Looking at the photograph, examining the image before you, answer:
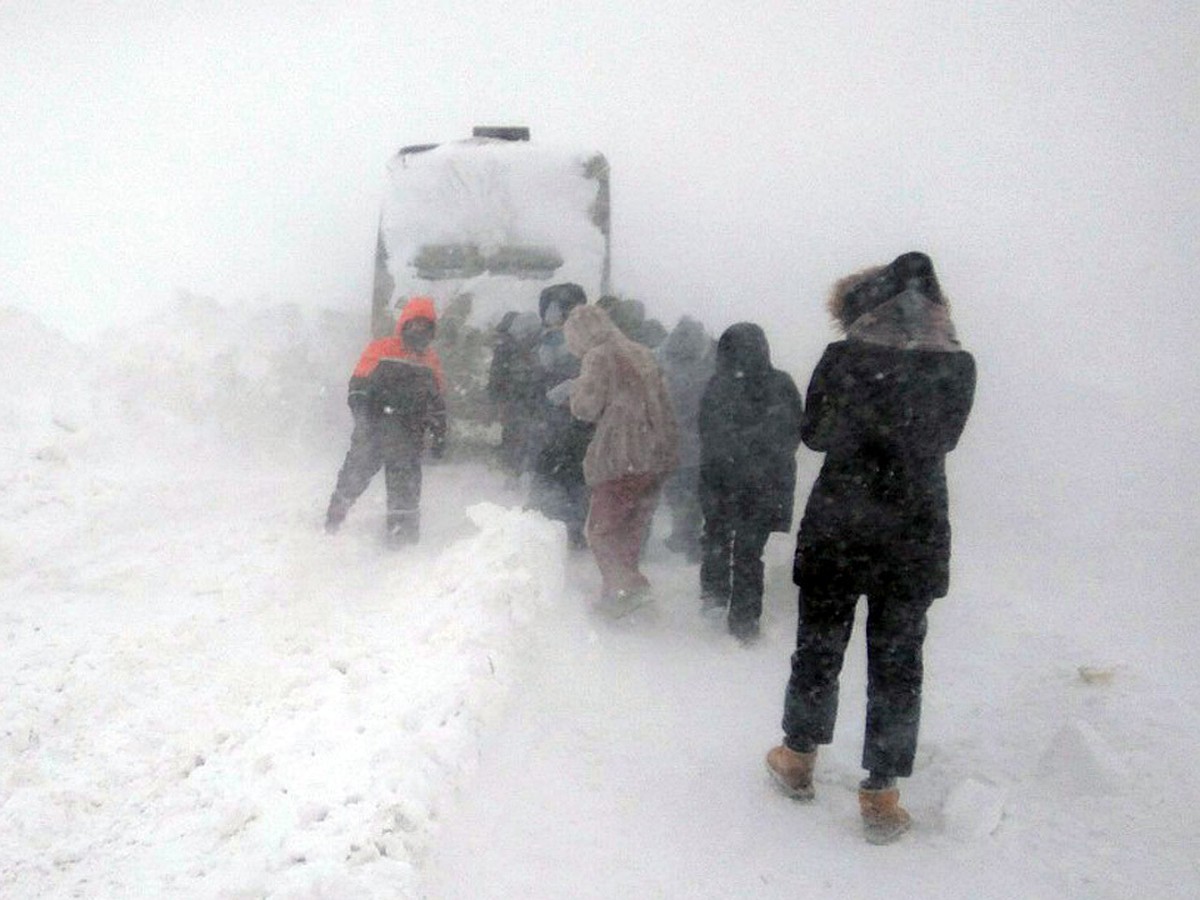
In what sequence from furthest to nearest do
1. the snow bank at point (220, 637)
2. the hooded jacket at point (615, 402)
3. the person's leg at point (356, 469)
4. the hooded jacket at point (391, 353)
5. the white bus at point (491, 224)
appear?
the white bus at point (491, 224) → the person's leg at point (356, 469) → the hooded jacket at point (391, 353) → the hooded jacket at point (615, 402) → the snow bank at point (220, 637)

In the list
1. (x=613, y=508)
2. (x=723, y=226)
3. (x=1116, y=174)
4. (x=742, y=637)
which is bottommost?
(x=742, y=637)

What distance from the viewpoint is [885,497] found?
3.23 m

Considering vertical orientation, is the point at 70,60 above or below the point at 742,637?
above

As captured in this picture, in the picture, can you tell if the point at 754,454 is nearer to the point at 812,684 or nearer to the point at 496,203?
the point at 812,684

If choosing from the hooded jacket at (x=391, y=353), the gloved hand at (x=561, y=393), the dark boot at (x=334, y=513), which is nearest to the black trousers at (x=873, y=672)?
the gloved hand at (x=561, y=393)

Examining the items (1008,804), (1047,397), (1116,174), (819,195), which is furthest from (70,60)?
(1008,804)

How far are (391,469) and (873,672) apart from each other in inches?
140

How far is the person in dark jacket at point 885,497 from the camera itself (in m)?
3.19

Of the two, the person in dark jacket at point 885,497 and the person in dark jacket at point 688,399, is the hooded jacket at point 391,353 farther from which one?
the person in dark jacket at point 885,497

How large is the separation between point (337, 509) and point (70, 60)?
3605cm

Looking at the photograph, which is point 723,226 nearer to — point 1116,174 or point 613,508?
point 1116,174

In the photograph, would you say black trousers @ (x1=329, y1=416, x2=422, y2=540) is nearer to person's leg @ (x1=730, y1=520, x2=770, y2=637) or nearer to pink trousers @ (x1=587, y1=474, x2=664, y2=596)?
pink trousers @ (x1=587, y1=474, x2=664, y2=596)

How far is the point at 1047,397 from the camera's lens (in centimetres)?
917

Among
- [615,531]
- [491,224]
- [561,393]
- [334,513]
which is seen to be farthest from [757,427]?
[491,224]
